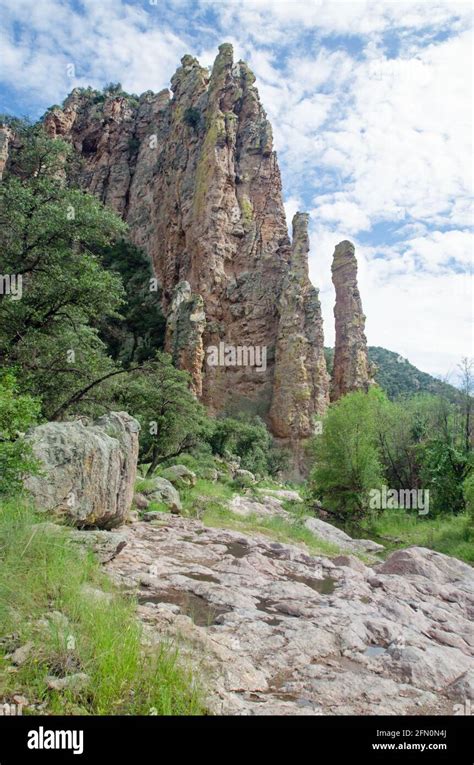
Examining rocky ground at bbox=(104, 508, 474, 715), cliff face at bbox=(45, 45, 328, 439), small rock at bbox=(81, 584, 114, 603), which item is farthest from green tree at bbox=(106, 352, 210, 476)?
cliff face at bbox=(45, 45, 328, 439)

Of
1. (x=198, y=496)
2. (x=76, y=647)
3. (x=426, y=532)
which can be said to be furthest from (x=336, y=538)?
(x=76, y=647)

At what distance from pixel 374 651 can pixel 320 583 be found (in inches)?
122

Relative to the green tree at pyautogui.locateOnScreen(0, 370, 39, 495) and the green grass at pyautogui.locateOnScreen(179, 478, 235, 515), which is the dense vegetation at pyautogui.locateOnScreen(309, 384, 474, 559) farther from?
the green tree at pyautogui.locateOnScreen(0, 370, 39, 495)

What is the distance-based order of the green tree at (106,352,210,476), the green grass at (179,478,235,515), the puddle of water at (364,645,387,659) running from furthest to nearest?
the green tree at (106,352,210,476)
the green grass at (179,478,235,515)
the puddle of water at (364,645,387,659)

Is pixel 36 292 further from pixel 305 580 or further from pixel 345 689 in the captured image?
pixel 345 689

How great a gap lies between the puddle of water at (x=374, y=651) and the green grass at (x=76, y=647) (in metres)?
2.60

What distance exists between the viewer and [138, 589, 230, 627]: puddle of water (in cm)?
529

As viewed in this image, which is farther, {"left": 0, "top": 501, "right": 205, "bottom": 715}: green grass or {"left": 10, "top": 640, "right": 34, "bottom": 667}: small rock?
{"left": 10, "top": 640, "right": 34, "bottom": 667}: small rock

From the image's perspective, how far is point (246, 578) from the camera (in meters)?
7.54

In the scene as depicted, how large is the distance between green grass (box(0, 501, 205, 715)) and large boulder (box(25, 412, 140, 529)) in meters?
2.16

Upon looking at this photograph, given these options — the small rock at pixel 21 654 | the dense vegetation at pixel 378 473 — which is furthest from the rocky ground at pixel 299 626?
the dense vegetation at pixel 378 473

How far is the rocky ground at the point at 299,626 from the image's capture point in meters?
3.88

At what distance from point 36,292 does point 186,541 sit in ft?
24.6
